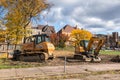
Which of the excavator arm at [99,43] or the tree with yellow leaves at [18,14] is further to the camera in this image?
the tree with yellow leaves at [18,14]

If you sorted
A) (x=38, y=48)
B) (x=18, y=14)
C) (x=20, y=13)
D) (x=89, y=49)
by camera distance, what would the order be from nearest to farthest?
(x=38, y=48) < (x=89, y=49) < (x=18, y=14) < (x=20, y=13)

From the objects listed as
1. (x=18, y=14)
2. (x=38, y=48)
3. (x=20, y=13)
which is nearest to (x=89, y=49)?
(x=38, y=48)

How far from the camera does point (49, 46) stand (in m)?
29.5

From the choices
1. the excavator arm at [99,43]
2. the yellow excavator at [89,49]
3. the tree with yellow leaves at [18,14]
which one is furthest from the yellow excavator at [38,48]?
the tree with yellow leaves at [18,14]

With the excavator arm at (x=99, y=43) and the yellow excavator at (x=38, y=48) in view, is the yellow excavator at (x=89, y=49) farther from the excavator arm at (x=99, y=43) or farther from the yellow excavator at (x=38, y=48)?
the yellow excavator at (x=38, y=48)

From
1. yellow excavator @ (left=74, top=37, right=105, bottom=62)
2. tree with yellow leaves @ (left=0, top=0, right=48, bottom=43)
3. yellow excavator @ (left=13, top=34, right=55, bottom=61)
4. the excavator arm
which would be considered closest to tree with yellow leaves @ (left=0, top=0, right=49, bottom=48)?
tree with yellow leaves @ (left=0, top=0, right=48, bottom=43)

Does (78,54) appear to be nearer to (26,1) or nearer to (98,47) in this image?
(98,47)

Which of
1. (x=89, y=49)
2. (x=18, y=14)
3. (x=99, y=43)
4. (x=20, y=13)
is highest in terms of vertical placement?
(x=20, y=13)

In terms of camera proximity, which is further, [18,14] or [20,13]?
[20,13]

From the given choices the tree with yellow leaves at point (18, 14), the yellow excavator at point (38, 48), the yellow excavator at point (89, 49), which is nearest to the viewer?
the yellow excavator at point (38, 48)

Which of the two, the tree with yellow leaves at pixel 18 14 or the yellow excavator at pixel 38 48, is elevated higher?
the tree with yellow leaves at pixel 18 14

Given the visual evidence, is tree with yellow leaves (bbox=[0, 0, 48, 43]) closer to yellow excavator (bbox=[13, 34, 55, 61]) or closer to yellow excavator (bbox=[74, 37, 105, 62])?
yellow excavator (bbox=[13, 34, 55, 61])

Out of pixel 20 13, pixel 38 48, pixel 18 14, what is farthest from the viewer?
pixel 20 13

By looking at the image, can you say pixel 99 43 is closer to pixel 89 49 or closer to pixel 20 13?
pixel 89 49
